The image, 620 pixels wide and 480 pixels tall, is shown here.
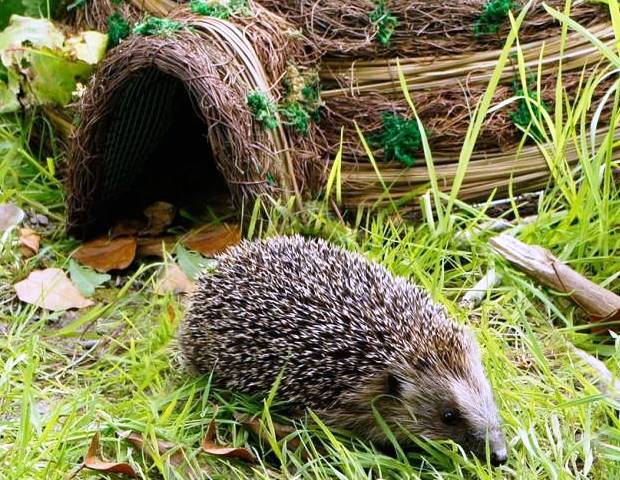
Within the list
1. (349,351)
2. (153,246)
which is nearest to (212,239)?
(153,246)

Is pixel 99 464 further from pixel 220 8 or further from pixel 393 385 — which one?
pixel 220 8

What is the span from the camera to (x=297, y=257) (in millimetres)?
3920

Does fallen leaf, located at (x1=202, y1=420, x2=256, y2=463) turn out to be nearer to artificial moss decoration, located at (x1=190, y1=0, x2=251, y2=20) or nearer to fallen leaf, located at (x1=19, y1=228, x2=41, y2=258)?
fallen leaf, located at (x1=19, y1=228, x2=41, y2=258)

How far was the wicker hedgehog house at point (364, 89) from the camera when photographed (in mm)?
4762

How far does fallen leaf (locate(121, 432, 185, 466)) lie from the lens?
3.42 metres

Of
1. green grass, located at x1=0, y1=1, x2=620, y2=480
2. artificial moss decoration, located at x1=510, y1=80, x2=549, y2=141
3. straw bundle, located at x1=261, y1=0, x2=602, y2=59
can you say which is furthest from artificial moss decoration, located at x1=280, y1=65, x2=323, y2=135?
artificial moss decoration, located at x1=510, y1=80, x2=549, y2=141

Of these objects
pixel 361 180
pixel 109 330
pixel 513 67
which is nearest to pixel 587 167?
pixel 513 67

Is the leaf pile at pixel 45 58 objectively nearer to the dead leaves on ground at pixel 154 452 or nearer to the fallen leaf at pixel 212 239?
the fallen leaf at pixel 212 239

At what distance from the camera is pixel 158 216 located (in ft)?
17.5

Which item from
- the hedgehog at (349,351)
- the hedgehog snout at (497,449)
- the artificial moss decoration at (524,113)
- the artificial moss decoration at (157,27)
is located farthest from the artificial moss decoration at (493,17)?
the hedgehog snout at (497,449)

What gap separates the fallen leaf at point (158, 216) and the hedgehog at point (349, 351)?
1.43 metres

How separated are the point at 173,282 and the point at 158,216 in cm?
72

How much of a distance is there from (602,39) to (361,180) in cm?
138

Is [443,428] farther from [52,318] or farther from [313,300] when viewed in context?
[52,318]
